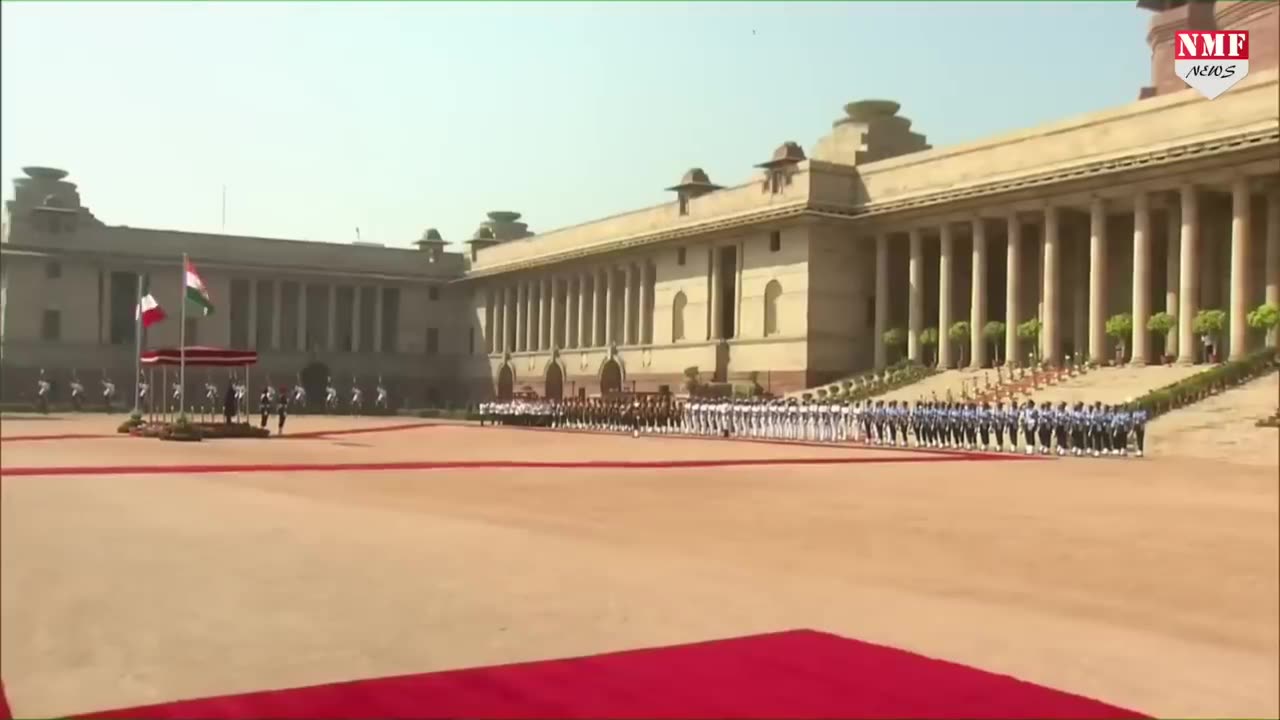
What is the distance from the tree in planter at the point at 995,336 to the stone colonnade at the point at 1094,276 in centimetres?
28

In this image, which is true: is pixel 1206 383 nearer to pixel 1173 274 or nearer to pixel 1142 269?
pixel 1142 269

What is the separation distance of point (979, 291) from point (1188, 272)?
10083mm

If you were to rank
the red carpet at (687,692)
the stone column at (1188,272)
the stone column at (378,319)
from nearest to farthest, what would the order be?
the red carpet at (687,692) → the stone column at (1188,272) → the stone column at (378,319)

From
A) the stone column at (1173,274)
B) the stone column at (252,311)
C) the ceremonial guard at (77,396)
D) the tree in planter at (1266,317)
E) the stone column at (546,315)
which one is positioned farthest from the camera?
the stone column at (546,315)

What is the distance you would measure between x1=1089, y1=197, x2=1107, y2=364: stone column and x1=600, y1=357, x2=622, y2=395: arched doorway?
29.9m

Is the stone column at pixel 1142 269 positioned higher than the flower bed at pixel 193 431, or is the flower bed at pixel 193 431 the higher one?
the stone column at pixel 1142 269

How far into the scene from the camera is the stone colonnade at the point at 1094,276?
137 feet

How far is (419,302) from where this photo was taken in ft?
279

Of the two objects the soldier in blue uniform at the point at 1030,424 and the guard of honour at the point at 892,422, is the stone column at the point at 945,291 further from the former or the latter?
the soldier in blue uniform at the point at 1030,424

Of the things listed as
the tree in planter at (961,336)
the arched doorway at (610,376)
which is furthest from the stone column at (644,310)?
the tree in planter at (961,336)

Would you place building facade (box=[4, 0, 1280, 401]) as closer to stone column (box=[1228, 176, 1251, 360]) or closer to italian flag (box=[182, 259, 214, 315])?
stone column (box=[1228, 176, 1251, 360])

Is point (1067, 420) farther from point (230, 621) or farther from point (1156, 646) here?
point (230, 621)

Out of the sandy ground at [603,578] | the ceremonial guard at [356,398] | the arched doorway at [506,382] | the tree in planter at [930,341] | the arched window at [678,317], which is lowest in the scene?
the sandy ground at [603,578]

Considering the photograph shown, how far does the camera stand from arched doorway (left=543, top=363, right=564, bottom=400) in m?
76.9
